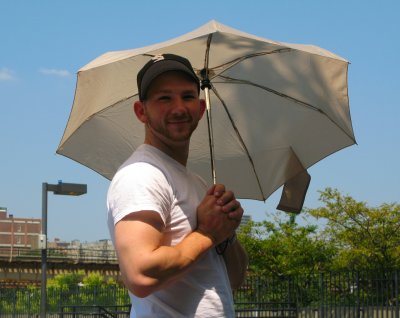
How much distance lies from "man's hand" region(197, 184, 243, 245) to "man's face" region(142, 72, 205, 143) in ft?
0.76

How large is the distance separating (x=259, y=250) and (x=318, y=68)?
3188 cm

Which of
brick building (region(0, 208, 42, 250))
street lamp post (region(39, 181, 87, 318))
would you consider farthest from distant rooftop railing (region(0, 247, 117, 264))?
brick building (region(0, 208, 42, 250))

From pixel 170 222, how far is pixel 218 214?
0.16 m

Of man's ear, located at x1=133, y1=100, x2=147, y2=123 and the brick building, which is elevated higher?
the brick building

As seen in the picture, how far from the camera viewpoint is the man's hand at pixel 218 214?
2758mm

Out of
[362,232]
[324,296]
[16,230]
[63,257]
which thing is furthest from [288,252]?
[16,230]

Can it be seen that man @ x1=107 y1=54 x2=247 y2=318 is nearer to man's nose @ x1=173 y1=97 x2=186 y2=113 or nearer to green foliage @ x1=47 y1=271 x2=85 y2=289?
man's nose @ x1=173 y1=97 x2=186 y2=113

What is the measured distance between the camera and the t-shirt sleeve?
2598 mm

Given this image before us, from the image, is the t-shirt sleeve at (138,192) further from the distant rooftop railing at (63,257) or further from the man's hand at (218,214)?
the distant rooftop railing at (63,257)

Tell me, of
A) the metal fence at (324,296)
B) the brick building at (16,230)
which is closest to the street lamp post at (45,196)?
the metal fence at (324,296)

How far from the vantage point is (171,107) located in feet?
9.39

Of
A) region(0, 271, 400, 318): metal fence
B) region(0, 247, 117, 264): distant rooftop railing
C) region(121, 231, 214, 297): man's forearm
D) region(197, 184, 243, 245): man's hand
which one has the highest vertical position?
region(0, 247, 117, 264): distant rooftop railing

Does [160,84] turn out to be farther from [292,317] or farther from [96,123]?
[292,317]

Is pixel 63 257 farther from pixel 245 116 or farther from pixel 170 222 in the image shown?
pixel 170 222
